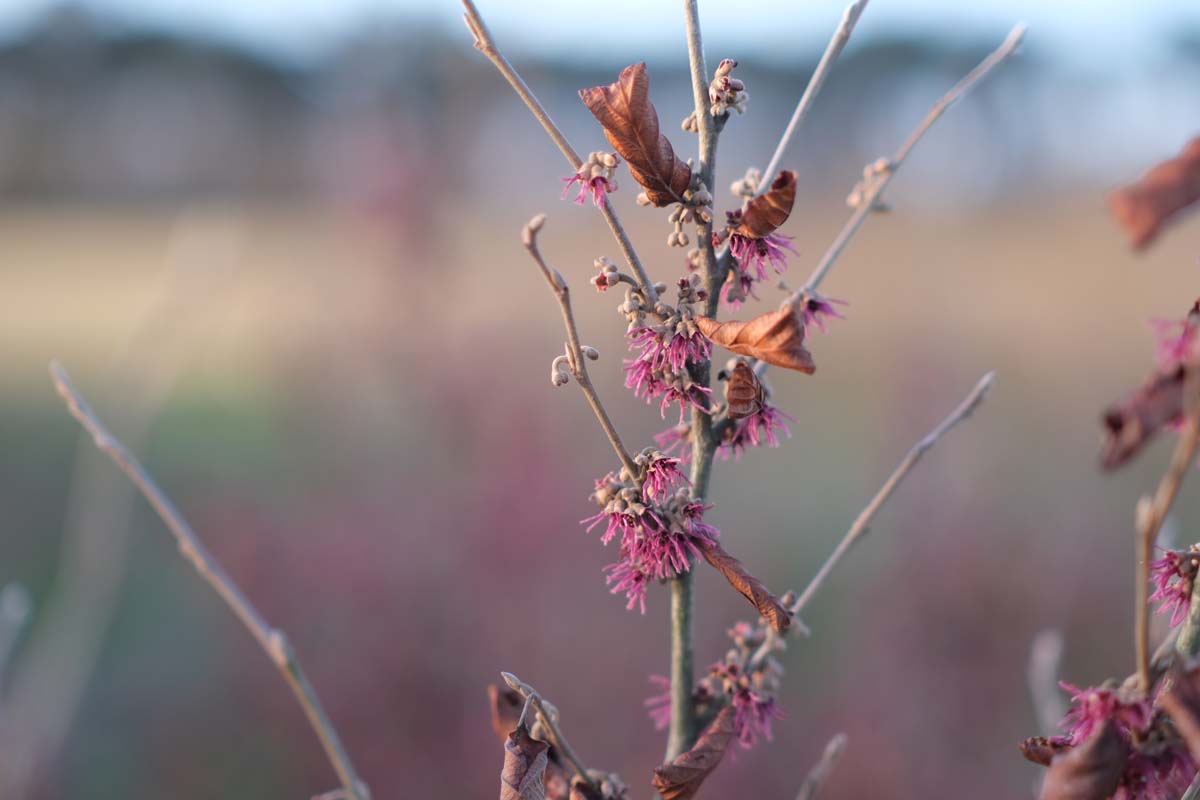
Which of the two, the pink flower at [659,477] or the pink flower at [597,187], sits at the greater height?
the pink flower at [597,187]

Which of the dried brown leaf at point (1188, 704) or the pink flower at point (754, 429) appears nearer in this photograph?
the dried brown leaf at point (1188, 704)

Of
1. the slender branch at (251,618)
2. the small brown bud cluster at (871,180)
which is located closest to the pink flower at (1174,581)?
the small brown bud cluster at (871,180)

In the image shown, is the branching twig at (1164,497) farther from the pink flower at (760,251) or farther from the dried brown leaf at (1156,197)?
the pink flower at (760,251)

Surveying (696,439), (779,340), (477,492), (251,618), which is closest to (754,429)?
(696,439)

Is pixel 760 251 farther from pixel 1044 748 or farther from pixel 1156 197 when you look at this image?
pixel 1044 748

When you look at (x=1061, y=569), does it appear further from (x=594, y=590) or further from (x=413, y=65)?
(x=413, y=65)

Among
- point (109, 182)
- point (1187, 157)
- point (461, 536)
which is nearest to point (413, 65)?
point (461, 536)
